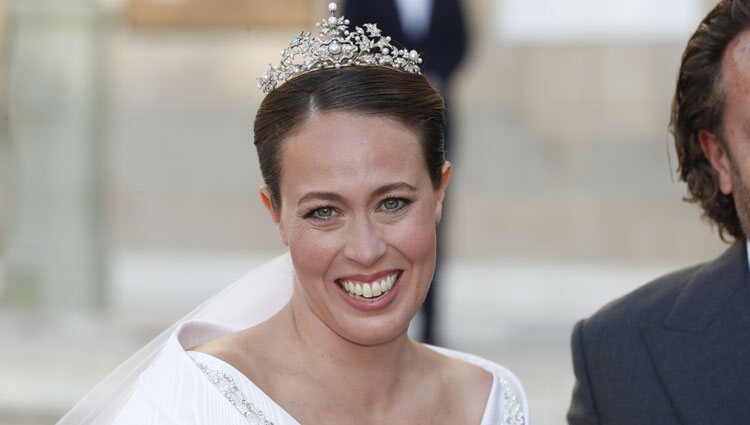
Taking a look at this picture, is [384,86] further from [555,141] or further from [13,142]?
[555,141]

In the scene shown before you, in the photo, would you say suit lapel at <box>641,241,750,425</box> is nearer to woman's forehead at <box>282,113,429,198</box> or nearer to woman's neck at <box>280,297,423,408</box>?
woman's neck at <box>280,297,423,408</box>

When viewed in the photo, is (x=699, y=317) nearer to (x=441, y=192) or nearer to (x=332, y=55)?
(x=441, y=192)

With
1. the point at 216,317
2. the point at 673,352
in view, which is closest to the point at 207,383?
the point at 216,317

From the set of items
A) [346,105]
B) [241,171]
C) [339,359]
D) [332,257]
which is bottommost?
[241,171]

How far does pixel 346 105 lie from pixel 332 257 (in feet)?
0.98

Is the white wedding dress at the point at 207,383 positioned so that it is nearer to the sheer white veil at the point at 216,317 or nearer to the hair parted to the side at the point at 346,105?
the sheer white veil at the point at 216,317

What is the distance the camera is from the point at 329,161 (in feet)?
8.83

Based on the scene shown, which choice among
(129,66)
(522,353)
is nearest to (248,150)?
(129,66)

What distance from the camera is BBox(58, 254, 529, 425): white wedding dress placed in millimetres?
2623

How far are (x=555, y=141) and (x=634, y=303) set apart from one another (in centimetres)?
632

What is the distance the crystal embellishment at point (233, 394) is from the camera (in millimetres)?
2641

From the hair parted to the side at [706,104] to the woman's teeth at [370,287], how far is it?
1.05 m

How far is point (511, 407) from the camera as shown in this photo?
3.17 metres

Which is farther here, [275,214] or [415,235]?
[275,214]
